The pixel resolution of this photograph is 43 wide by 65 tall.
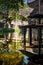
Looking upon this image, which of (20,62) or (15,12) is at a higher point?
(15,12)

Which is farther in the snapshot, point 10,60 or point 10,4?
point 10,4

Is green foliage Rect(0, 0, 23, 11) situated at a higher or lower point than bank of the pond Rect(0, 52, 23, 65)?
higher

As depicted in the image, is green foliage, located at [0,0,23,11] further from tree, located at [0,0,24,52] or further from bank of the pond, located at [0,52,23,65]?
bank of the pond, located at [0,52,23,65]

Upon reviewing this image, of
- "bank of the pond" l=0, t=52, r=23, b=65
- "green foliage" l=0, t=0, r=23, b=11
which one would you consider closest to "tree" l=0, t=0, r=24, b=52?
"green foliage" l=0, t=0, r=23, b=11

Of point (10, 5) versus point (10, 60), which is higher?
point (10, 5)

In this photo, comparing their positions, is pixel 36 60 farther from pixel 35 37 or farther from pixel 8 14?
pixel 35 37

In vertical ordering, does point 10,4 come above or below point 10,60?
above

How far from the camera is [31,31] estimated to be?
33.6ft

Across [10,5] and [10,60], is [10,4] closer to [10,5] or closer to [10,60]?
[10,5]

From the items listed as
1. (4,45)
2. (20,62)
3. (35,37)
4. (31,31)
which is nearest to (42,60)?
(20,62)

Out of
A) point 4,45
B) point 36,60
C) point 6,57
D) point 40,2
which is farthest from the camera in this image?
point 40,2

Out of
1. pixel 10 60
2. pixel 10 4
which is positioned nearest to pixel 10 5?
pixel 10 4

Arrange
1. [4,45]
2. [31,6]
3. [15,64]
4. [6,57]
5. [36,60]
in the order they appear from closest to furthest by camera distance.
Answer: [15,64], [36,60], [6,57], [4,45], [31,6]

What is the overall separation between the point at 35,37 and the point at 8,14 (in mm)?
2502
